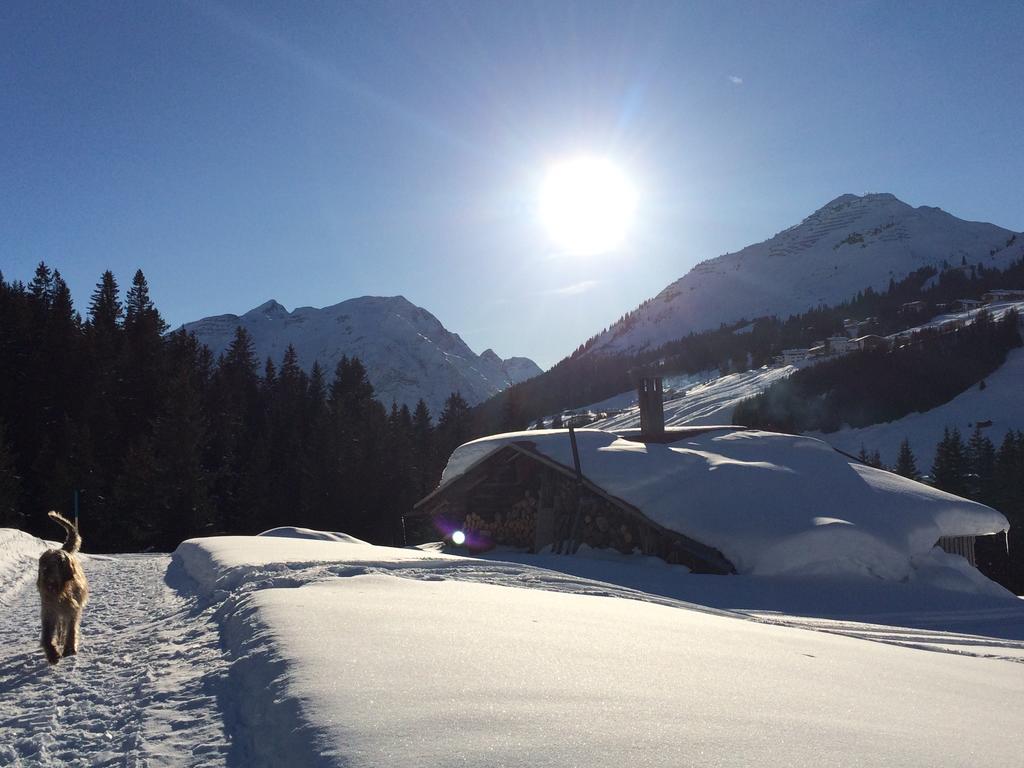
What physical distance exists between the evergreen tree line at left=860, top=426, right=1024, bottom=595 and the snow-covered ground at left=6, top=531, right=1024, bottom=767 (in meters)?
32.0

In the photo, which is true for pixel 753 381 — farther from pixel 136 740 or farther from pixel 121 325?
pixel 136 740

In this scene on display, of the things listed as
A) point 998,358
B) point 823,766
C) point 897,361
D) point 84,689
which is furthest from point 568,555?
point 998,358

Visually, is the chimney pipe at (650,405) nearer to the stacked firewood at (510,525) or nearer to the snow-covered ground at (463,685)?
the stacked firewood at (510,525)

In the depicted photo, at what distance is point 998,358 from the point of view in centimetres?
8681

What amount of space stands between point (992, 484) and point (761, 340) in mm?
104546

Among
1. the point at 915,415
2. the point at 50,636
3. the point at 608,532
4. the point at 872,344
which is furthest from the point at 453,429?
the point at 872,344

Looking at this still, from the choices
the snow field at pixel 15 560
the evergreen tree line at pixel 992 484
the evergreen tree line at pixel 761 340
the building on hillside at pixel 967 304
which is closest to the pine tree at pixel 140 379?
the snow field at pixel 15 560

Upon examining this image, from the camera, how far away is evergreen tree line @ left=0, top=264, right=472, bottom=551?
1337 inches

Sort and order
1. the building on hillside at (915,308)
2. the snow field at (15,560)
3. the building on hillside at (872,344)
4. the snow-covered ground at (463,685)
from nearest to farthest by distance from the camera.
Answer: the snow-covered ground at (463,685)
the snow field at (15,560)
the building on hillside at (872,344)
the building on hillside at (915,308)

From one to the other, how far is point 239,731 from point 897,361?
9437cm

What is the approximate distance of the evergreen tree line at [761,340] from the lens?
12850cm

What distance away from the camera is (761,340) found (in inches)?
5645

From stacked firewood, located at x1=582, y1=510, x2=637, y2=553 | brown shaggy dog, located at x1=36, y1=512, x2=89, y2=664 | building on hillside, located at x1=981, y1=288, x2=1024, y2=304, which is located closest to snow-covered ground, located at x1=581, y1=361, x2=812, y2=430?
building on hillside, located at x1=981, y1=288, x2=1024, y2=304

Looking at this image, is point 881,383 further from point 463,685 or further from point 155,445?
point 463,685
